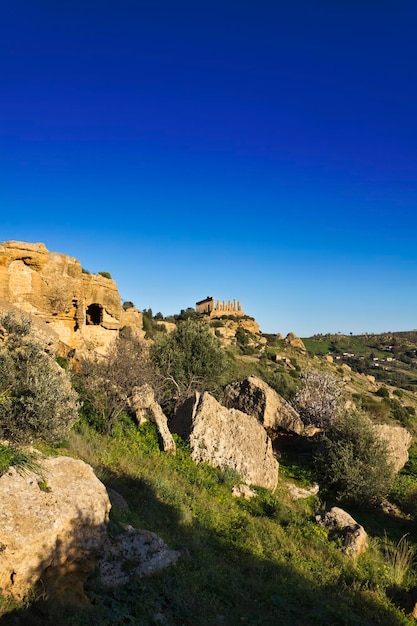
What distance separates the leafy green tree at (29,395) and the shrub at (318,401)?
43.3 feet

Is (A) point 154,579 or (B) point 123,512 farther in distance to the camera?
(B) point 123,512

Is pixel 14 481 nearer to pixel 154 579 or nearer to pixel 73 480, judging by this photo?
pixel 73 480

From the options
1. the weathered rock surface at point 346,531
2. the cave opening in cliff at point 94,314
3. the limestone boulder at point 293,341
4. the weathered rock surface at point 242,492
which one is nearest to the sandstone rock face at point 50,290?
the cave opening in cliff at point 94,314

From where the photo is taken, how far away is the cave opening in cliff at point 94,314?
87.9ft

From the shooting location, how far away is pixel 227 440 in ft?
43.1

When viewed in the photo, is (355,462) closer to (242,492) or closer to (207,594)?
(242,492)

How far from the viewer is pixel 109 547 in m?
6.07

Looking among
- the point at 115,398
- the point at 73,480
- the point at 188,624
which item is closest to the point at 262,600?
the point at 188,624

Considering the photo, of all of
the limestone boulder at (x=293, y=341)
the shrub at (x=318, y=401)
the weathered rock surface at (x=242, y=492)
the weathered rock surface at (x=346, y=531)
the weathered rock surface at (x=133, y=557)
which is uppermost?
the limestone boulder at (x=293, y=341)

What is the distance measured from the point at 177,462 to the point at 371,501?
265 inches

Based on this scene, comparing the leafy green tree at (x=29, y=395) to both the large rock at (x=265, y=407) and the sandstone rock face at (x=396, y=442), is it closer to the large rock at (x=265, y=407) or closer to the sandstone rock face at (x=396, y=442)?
the large rock at (x=265, y=407)

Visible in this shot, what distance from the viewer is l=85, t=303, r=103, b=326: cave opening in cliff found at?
26.8 metres

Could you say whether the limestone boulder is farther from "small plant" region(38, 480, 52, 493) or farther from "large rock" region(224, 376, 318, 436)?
"small plant" region(38, 480, 52, 493)

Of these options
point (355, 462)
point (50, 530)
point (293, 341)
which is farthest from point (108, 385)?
point (293, 341)
